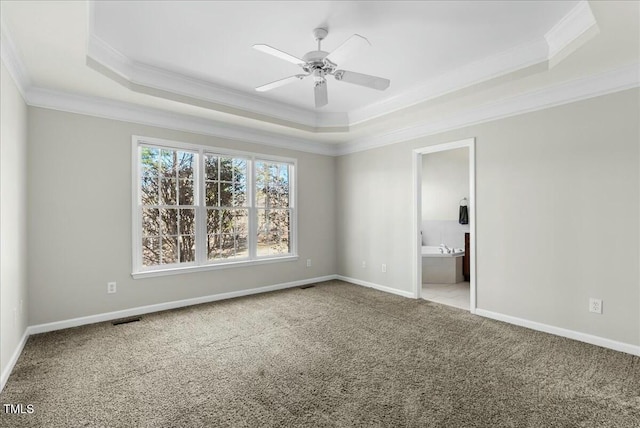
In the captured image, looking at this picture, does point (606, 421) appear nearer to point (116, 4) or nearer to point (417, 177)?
point (417, 177)

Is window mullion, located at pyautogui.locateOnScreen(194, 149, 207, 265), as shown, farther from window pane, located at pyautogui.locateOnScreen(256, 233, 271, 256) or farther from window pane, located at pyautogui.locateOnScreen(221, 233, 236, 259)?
window pane, located at pyautogui.locateOnScreen(256, 233, 271, 256)

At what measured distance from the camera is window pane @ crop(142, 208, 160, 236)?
13.5 feet

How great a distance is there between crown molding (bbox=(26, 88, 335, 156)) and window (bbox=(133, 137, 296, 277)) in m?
0.24

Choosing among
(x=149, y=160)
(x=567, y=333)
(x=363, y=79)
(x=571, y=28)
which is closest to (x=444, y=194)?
(x=567, y=333)

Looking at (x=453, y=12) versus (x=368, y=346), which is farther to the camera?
(x=368, y=346)

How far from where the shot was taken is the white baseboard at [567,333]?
295cm

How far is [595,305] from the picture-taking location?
3129mm

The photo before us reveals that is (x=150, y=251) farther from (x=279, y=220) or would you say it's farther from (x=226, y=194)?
(x=279, y=220)

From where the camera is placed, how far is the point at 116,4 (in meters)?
2.41

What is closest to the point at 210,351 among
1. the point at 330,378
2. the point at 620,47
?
the point at 330,378

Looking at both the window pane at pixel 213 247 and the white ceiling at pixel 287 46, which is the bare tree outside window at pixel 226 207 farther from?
the white ceiling at pixel 287 46

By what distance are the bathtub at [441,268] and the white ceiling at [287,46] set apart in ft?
9.35

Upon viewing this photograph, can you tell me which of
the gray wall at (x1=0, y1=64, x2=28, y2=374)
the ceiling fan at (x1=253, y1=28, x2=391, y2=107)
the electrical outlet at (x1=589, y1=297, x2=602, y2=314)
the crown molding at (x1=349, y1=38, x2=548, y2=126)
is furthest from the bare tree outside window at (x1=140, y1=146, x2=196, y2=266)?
the electrical outlet at (x1=589, y1=297, x2=602, y2=314)

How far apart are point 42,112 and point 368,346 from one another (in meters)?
4.14
